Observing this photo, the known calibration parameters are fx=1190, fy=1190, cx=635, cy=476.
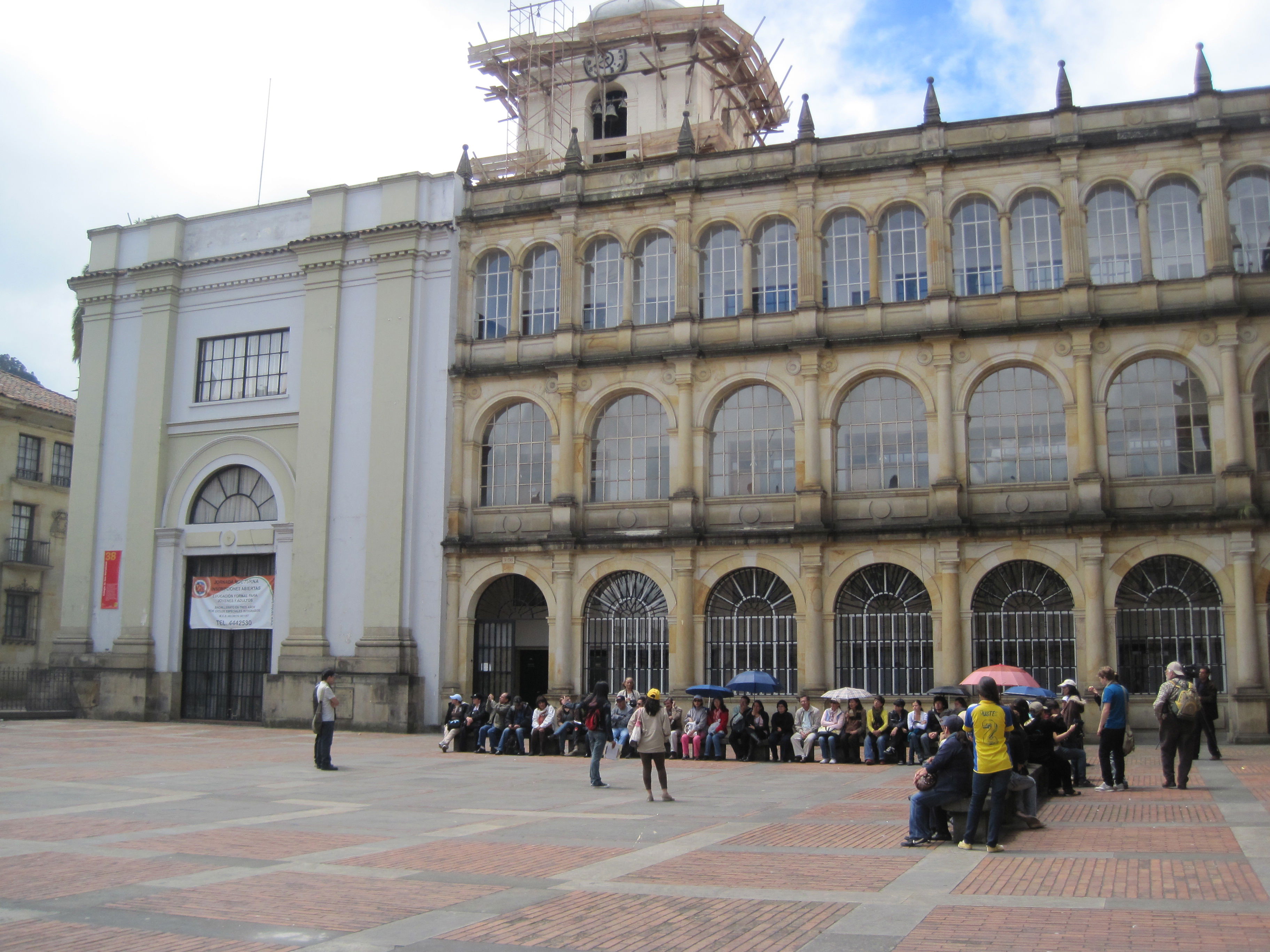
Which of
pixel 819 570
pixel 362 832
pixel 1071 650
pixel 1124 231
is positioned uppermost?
pixel 1124 231

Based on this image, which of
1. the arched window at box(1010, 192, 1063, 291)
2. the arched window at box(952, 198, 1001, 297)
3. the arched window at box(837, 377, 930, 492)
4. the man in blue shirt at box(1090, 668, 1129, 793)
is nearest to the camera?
the man in blue shirt at box(1090, 668, 1129, 793)

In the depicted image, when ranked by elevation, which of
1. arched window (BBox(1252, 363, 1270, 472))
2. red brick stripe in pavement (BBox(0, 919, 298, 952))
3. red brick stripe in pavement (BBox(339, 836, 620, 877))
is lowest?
red brick stripe in pavement (BBox(0, 919, 298, 952))

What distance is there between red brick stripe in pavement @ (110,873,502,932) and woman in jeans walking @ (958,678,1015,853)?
4534mm

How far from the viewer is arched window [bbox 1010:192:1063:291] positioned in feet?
93.9

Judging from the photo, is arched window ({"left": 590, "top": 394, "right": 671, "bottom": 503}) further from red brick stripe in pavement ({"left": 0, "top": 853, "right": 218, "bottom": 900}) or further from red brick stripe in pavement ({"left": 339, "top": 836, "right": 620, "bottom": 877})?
red brick stripe in pavement ({"left": 0, "top": 853, "right": 218, "bottom": 900})

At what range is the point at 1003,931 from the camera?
25.7 ft

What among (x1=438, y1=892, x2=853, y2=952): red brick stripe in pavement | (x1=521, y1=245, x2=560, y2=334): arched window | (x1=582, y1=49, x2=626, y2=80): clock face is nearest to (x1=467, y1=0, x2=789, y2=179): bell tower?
(x1=582, y1=49, x2=626, y2=80): clock face

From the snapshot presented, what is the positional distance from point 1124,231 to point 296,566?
22.8 m

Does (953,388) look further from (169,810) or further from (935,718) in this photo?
(169,810)

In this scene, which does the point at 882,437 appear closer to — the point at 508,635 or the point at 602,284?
the point at 602,284

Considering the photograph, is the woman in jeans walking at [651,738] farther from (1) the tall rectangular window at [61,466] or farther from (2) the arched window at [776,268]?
(1) the tall rectangular window at [61,466]

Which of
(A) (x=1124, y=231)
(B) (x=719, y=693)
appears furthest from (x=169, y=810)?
(A) (x=1124, y=231)

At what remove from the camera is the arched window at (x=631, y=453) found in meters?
30.8

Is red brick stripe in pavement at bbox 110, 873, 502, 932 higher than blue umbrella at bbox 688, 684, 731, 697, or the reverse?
blue umbrella at bbox 688, 684, 731, 697
